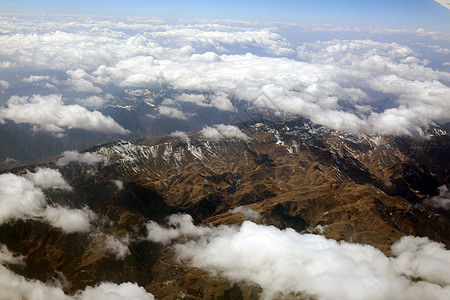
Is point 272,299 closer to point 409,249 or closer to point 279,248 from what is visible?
point 279,248

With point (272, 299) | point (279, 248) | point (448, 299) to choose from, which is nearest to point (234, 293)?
point (272, 299)

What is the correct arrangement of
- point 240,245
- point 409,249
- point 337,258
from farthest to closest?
point 409,249 < point 240,245 < point 337,258

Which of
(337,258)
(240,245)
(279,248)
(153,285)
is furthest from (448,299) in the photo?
(153,285)

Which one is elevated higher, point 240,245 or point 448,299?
point 448,299

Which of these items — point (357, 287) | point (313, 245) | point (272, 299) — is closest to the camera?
point (357, 287)

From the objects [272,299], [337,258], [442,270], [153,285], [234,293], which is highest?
[337,258]

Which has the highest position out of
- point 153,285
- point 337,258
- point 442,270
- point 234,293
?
point 337,258

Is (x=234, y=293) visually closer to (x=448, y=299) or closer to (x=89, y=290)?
(x=89, y=290)

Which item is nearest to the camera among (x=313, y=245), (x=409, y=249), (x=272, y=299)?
(x=272, y=299)

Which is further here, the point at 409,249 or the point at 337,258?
the point at 409,249
